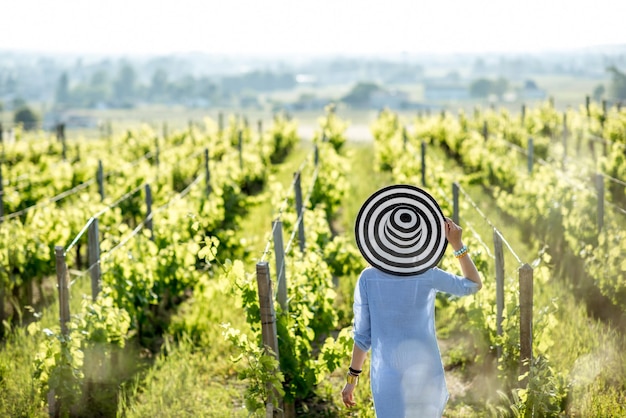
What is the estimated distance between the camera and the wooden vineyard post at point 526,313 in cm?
408

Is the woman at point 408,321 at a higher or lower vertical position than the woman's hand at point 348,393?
higher

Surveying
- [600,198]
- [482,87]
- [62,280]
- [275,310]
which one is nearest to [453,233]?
[275,310]

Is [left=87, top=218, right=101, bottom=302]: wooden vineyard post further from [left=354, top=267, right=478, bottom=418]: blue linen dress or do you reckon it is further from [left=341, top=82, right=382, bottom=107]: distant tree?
[left=341, top=82, right=382, bottom=107]: distant tree

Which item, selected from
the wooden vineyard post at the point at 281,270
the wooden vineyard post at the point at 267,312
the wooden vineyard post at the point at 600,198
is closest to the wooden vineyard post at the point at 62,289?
the wooden vineyard post at the point at 281,270

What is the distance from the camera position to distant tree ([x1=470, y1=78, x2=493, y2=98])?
178875mm

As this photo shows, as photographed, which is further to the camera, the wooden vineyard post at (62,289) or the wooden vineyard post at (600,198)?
the wooden vineyard post at (600,198)

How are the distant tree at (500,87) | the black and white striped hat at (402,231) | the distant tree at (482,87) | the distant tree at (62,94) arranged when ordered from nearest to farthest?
the black and white striped hat at (402,231), the distant tree at (482,87), the distant tree at (500,87), the distant tree at (62,94)

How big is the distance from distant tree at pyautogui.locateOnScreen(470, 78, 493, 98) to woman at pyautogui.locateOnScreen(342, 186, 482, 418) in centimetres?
18163

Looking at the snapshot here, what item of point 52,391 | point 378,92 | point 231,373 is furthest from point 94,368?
point 378,92

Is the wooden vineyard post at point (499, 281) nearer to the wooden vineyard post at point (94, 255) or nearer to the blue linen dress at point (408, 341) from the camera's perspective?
the blue linen dress at point (408, 341)

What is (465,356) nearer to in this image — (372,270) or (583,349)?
(583,349)

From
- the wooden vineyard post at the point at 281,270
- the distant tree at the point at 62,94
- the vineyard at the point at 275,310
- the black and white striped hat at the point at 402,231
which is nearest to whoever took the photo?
the black and white striped hat at the point at 402,231

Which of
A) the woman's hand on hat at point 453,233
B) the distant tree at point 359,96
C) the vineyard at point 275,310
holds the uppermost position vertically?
the distant tree at point 359,96

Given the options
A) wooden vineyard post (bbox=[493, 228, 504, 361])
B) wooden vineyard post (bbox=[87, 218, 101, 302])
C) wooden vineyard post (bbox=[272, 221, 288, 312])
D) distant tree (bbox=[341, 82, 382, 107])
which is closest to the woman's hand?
wooden vineyard post (bbox=[272, 221, 288, 312])
